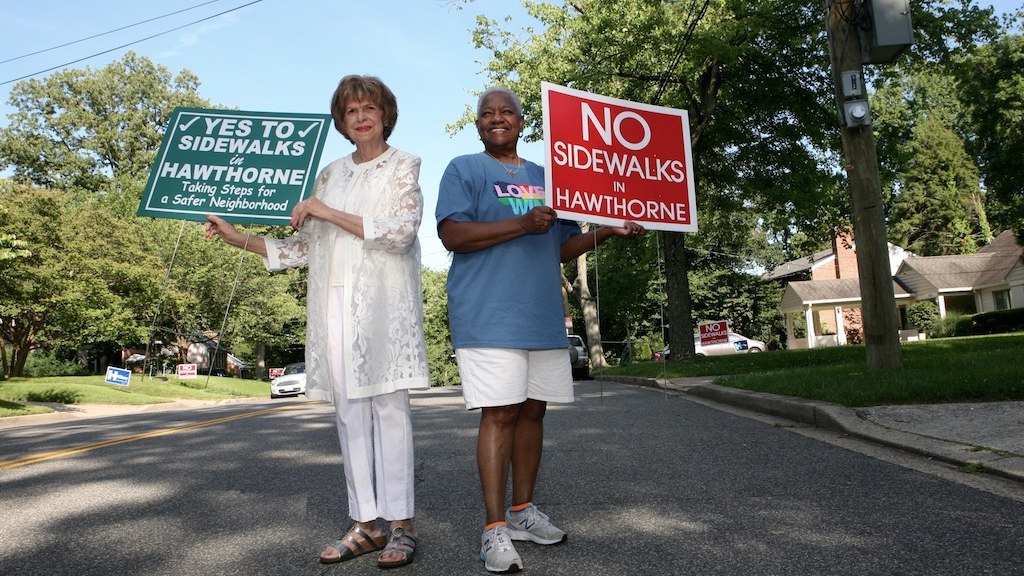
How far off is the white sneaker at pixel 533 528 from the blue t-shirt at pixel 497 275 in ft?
2.42

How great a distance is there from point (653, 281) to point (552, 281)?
36.7 meters

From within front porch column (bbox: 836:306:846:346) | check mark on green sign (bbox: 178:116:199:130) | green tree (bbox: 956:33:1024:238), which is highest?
green tree (bbox: 956:33:1024:238)

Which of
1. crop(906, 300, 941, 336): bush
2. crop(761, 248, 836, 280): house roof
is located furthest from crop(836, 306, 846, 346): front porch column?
crop(761, 248, 836, 280): house roof

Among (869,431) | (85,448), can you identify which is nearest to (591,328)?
(85,448)

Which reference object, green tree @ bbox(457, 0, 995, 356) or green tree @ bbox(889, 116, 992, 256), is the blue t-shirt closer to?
green tree @ bbox(457, 0, 995, 356)

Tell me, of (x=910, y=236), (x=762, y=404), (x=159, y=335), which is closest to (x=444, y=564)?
(x=762, y=404)

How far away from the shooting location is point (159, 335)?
39.8 m

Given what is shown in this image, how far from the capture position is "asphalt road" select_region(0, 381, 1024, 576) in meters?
3.06

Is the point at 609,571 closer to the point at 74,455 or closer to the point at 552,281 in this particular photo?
the point at 552,281

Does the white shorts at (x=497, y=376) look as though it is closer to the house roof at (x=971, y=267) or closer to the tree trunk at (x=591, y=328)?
the tree trunk at (x=591, y=328)

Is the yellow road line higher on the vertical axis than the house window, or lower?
lower

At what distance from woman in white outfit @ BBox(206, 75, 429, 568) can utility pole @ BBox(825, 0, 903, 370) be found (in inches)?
279

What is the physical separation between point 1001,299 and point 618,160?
4591cm

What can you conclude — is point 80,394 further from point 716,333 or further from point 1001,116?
point 1001,116
